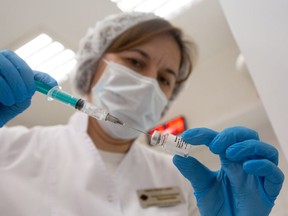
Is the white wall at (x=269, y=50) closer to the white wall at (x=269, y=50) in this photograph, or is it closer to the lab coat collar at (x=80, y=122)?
the white wall at (x=269, y=50)

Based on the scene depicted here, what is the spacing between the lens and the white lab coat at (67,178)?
86cm

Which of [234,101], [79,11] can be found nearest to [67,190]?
[79,11]

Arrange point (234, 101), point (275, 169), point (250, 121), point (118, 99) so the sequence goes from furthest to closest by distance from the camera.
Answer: point (234, 101)
point (250, 121)
point (118, 99)
point (275, 169)

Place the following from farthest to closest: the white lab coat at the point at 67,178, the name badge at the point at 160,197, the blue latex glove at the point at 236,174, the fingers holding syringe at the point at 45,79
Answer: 1. the name badge at the point at 160,197
2. the white lab coat at the point at 67,178
3. the fingers holding syringe at the point at 45,79
4. the blue latex glove at the point at 236,174

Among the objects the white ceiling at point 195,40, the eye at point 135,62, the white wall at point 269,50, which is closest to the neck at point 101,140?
the white ceiling at point 195,40

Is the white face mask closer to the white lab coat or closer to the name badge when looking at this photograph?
the white lab coat

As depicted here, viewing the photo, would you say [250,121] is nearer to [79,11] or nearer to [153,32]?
[153,32]

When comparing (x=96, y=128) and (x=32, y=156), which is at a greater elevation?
(x=32, y=156)

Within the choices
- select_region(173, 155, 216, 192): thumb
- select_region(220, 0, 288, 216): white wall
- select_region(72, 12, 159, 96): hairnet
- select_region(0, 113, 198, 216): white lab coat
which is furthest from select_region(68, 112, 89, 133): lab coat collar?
select_region(220, 0, 288, 216): white wall

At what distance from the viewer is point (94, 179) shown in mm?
991

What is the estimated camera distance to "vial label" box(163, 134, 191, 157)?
0.65 m

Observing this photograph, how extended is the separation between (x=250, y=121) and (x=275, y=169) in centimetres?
91

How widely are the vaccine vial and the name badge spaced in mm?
440

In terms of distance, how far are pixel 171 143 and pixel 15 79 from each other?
386mm
